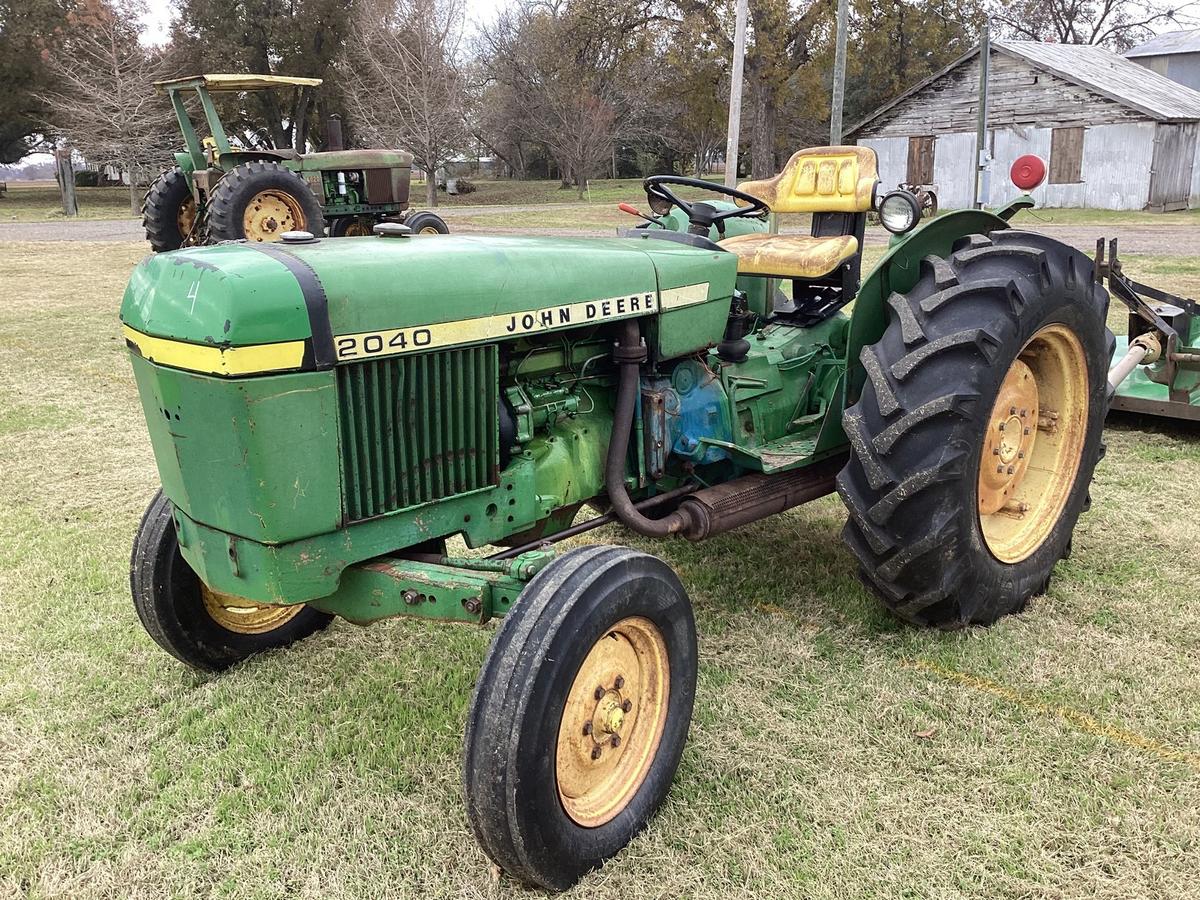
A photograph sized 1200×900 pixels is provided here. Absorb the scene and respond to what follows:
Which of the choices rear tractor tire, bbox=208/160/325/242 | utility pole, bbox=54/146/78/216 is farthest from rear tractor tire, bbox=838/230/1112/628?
utility pole, bbox=54/146/78/216

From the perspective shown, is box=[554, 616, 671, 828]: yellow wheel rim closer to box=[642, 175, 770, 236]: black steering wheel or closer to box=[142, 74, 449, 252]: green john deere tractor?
box=[642, 175, 770, 236]: black steering wheel

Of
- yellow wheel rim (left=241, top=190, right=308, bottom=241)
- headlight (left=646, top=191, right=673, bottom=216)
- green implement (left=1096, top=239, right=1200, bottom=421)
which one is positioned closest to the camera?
headlight (left=646, top=191, right=673, bottom=216)

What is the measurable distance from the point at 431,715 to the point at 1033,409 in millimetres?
2484

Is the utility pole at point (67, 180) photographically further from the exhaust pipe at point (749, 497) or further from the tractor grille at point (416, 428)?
Answer: the tractor grille at point (416, 428)

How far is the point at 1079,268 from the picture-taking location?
3.38 metres

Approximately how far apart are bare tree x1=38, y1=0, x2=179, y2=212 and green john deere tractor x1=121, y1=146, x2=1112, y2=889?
27618 mm

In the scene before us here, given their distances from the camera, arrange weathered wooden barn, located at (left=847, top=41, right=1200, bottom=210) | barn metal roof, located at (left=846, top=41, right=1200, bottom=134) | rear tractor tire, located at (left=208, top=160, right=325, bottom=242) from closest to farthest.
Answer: rear tractor tire, located at (left=208, top=160, right=325, bottom=242)
barn metal roof, located at (left=846, top=41, right=1200, bottom=134)
weathered wooden barn, located at (left=847, top=41, right=1200, bottom=210)

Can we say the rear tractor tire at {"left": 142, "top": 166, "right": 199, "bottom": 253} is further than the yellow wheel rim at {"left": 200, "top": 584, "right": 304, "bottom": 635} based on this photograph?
Yes

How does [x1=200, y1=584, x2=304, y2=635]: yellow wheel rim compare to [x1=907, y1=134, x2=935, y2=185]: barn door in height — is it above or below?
below

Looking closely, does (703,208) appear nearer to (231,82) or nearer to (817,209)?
(817,209)

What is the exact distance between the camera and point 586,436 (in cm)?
300

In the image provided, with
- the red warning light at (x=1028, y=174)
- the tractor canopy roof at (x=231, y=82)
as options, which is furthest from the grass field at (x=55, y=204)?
the red warning light at (x=1028, y=174)

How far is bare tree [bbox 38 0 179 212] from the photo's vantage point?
27047mm

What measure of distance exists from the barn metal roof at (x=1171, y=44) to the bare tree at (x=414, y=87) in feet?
104
